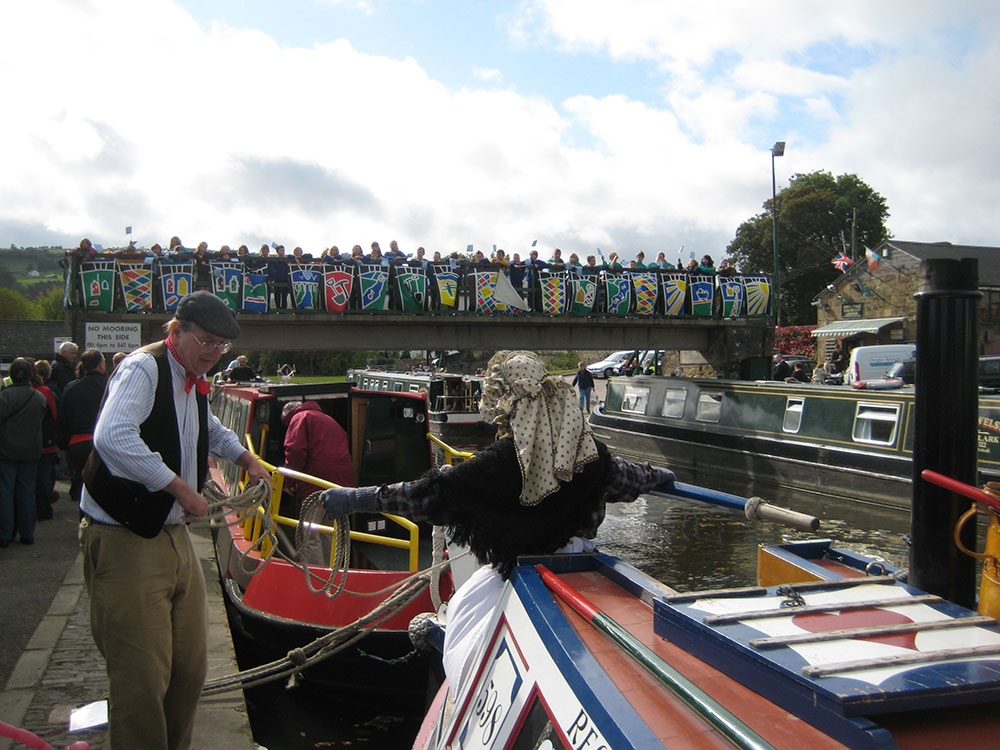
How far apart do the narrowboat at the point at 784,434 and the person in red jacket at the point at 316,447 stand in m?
8.11

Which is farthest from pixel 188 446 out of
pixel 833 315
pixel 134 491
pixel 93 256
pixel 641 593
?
pixel 833 315

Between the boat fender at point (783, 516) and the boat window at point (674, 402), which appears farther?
the boat window at point (674, 402)

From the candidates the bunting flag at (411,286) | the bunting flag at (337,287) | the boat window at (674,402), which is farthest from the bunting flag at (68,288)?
the boat window at (674,402)

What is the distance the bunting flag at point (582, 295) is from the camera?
1981 centimetres

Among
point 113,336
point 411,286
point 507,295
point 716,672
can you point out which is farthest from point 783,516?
point 507,295

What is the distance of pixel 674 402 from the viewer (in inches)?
688

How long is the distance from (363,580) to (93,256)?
12.4 meters

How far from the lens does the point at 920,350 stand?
114 inches

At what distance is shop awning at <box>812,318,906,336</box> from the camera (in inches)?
1374

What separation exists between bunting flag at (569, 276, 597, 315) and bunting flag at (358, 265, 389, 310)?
16.2 feet

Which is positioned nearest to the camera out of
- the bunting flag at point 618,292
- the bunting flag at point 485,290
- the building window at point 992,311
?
the bunting flag at point 485,290

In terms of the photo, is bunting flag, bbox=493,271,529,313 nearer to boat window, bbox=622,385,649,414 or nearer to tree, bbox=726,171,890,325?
boat window, bbox=622,385,649,414

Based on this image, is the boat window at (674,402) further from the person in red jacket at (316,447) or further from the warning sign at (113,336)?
the person in red jacket at (316,447)

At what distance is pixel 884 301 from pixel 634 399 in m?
23.8
